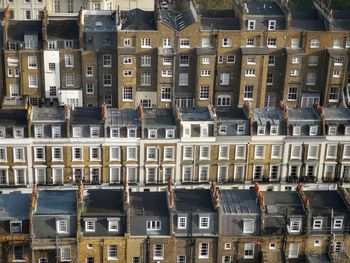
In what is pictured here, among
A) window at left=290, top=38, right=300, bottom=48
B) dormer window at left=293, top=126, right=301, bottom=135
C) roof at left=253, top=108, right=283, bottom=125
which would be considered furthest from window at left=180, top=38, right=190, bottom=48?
dormer window at left=293, top=126, right=301, bottom=135

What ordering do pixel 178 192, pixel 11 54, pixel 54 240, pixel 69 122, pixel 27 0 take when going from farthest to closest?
pixel 27 0
pixel 11 54
pixel 69 122
pixel 178 192
pixel 54 240

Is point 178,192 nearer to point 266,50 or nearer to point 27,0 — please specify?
point 266,50

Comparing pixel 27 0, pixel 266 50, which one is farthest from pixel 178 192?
pixel 27 0

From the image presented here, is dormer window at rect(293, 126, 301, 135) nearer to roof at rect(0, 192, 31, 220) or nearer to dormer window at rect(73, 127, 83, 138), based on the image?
dormer window at rect(73, 127, 83, 138)

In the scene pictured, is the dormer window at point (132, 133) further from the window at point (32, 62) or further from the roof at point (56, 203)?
the window at point (32, 62)

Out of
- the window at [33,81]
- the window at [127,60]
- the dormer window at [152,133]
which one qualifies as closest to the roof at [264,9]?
the window at [127,60]

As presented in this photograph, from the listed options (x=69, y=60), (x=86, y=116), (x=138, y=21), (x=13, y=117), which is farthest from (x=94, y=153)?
(x=138, y=21)
